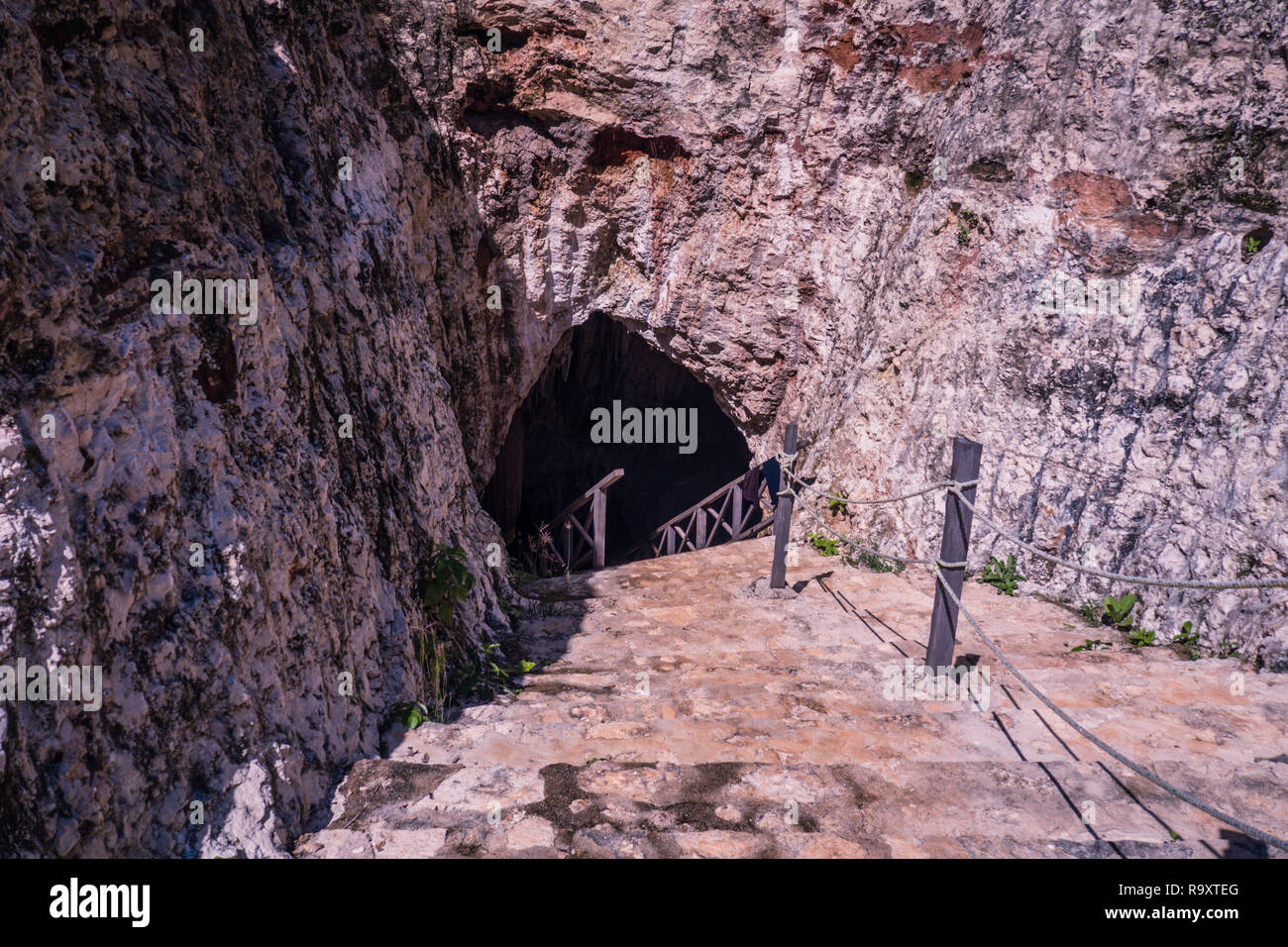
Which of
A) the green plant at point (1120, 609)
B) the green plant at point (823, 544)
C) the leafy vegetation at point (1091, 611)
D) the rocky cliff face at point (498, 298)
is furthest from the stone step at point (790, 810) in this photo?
the green plant at point (823, 544)

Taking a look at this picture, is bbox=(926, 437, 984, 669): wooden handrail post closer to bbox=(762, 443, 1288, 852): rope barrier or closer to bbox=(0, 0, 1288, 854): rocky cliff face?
bbox=(762, 443, 1288, 852): rope barrier

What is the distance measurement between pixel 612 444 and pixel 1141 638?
34.8 ft

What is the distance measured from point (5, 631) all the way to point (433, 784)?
1633 millimetres

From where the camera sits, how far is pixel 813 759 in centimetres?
364

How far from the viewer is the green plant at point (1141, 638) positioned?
518 centimetres

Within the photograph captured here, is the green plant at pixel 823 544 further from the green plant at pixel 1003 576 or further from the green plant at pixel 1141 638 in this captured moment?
the green plant at pixel 1141 638

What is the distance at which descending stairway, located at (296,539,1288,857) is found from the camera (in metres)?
3.00

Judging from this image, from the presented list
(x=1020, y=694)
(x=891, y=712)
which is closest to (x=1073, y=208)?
(x=1020, y=694)

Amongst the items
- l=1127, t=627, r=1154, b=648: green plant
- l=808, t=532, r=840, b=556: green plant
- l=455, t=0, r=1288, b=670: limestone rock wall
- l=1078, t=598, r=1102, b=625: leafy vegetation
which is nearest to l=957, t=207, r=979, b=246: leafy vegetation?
l=455, t=0, r=1288, b=670: limestone rock wall

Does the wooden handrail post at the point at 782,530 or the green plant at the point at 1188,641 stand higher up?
the wooden handrail post at the point at 782,530

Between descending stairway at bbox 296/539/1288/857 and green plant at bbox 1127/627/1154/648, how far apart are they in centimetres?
12

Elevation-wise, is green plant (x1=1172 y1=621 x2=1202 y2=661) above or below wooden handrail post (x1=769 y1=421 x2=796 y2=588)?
below

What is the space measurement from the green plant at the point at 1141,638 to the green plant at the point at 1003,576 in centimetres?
100

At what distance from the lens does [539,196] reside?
7969 mm
